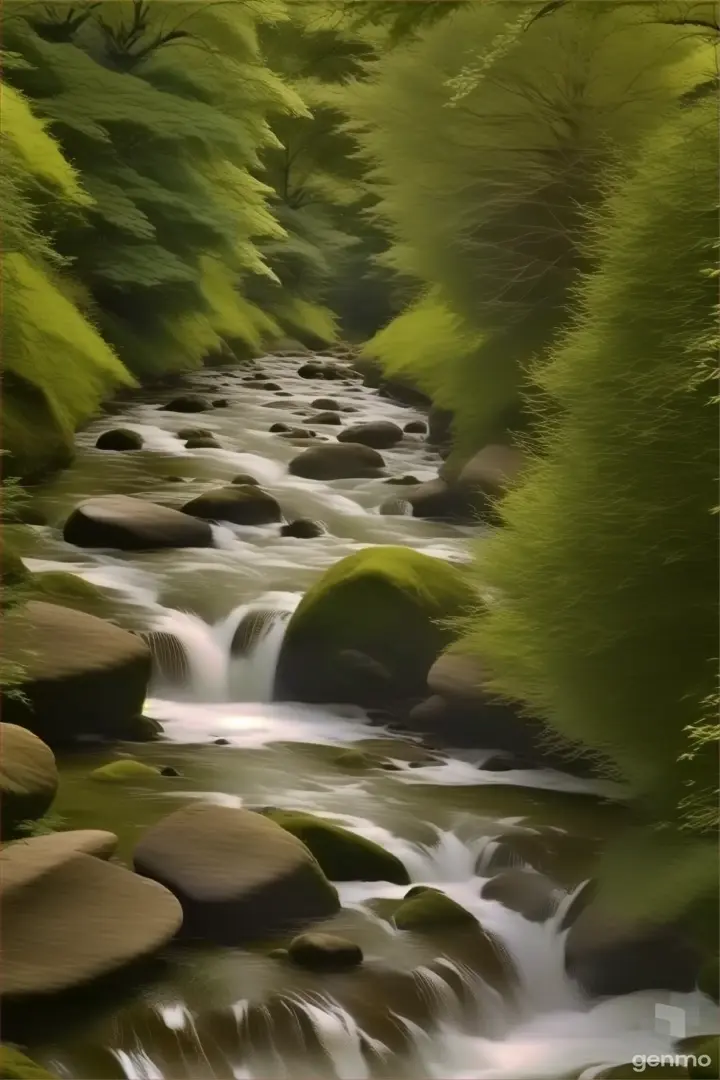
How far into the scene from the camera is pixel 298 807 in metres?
3.90

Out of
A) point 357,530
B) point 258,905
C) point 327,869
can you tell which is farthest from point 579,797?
point 357,530

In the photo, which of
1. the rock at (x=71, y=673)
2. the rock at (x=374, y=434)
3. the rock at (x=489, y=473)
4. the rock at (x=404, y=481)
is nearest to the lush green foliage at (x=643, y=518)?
the rock at (x=489, y=473)

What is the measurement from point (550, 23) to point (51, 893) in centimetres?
396

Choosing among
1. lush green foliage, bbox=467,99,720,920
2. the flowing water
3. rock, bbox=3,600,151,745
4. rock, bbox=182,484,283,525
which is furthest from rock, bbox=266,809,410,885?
rock, bbox=182,484,283,525

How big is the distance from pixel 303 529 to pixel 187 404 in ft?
4.01

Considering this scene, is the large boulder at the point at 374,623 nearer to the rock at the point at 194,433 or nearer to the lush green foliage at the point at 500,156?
the lush green foliage at the point at 500,156

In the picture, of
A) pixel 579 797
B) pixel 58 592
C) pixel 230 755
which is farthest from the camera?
pixel 58 592

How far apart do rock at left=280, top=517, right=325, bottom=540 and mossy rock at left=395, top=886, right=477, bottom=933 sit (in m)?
1.96

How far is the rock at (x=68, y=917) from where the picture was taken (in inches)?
116

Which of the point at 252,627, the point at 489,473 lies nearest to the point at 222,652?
the point at 252,627

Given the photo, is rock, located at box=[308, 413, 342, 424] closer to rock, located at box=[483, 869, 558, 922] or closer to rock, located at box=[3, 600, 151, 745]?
rock, located at box=[3, 600, 151, 745]

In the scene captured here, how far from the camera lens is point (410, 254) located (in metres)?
6.17

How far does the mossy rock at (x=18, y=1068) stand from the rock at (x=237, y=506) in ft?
9.58

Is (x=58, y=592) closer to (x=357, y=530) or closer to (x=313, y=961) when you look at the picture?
(x=357, y=530)
